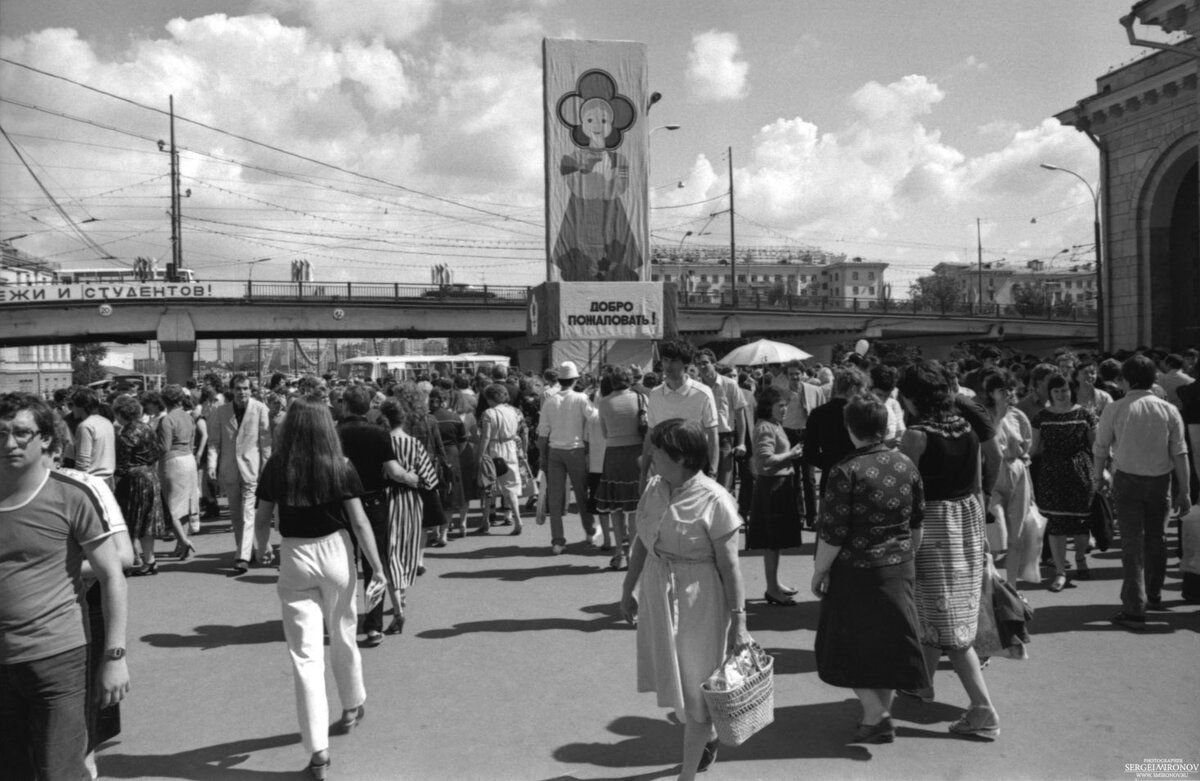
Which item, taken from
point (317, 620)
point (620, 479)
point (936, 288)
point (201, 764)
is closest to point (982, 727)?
point (317, 620)

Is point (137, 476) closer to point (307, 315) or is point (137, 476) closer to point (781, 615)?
point (781, 615)

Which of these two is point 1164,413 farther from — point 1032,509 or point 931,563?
point 931,563

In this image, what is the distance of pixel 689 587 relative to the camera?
3.78 meters

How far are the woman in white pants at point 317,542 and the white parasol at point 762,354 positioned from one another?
1331 cm

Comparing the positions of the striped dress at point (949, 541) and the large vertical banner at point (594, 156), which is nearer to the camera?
the striped dress at point (949, 541)

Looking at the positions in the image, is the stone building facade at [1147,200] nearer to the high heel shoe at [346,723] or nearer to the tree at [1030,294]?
the high heel shoe at [346,723]

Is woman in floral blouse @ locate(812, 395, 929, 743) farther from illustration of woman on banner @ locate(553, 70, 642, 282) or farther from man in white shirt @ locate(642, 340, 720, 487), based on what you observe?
illustration of woman on banner @ locate(553, 70, 642, 282)

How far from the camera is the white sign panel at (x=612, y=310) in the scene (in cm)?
1684

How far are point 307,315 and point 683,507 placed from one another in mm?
41618

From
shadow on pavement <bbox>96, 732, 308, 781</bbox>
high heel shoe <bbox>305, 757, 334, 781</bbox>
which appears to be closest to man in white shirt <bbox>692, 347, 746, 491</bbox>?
shadow on pavement <bbox>96, 732, 308, 781</bbox>

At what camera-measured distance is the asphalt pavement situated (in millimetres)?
4113

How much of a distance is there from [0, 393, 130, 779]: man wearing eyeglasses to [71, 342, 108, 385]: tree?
1775 inches

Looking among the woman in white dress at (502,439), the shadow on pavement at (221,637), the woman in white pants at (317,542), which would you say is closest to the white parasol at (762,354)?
the woman in white dress at (502,439)

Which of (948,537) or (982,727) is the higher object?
(948,537)
